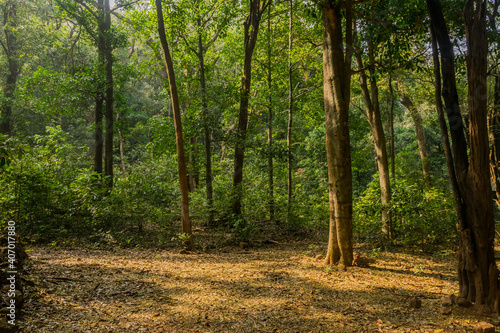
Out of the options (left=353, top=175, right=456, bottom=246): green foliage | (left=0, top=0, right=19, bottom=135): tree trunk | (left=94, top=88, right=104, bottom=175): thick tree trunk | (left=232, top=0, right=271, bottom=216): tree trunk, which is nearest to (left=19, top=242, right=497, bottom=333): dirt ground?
(left=353, top=175, right=456, bottom=246): green foliage

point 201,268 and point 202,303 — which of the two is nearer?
point 202,303

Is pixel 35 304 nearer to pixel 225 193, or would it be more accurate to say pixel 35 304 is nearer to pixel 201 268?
pixel 201 268

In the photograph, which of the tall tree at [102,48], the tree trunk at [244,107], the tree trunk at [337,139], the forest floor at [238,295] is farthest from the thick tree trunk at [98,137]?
the tree trunk at [337,139]

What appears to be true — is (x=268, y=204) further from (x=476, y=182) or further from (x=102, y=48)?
(x=102, y=48)

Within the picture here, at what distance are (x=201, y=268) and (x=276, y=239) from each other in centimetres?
470

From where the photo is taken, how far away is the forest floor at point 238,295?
3916 mm

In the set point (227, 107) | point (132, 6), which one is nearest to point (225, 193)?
point (227, 107)

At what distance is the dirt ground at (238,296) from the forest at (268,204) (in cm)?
4

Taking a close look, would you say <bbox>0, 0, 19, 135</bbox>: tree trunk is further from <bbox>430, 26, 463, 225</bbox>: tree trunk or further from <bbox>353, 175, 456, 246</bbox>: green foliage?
<bbox>430, 26, 463, 225</bbox>: tree trunk

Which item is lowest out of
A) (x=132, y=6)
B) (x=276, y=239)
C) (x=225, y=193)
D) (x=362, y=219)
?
(x=276, y=239)

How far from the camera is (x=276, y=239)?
11.4 m

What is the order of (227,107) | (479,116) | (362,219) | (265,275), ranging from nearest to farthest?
(479,116) < (265,275) < (362,219) < (227,107)

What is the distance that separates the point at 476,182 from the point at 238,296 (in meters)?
3.87

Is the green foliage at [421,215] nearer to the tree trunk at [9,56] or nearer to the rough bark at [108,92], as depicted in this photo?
the rough bark at [108,92]
